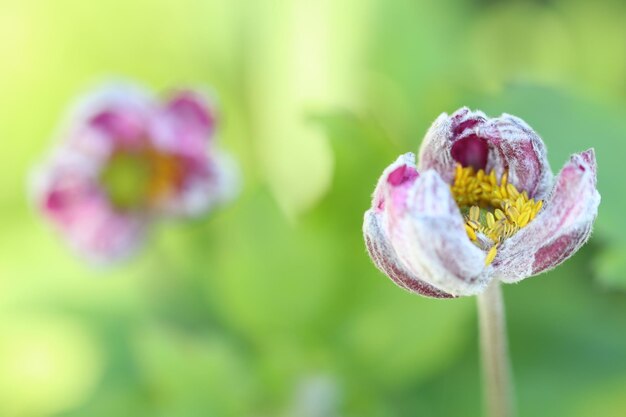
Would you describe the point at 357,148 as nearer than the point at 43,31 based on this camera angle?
Yes

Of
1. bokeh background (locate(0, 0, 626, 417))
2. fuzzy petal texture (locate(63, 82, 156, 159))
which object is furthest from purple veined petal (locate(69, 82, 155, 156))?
bokeh background (locate(0, 0, 626, 417))

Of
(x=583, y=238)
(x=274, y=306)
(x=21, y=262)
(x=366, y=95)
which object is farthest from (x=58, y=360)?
(x=583, y=238)

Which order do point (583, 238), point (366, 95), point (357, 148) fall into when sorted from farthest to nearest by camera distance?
1. point (366, 95)
2. point (357, 148)
3. point (583, 238)

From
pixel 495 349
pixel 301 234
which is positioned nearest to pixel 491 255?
pixel 495 349

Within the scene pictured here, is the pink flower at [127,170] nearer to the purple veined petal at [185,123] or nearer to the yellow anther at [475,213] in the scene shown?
the purple veined petal at [185,123]

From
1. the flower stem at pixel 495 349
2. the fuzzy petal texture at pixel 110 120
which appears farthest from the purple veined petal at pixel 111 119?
the flower stem at pixel 495 349

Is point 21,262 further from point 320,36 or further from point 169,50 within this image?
point 320,36
